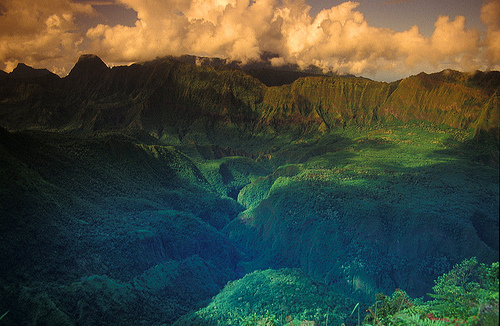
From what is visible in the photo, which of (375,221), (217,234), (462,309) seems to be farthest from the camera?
(217,234)

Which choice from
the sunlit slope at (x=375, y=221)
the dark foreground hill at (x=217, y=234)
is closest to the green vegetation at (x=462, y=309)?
the dark foreground hill at (x=217, y=234)

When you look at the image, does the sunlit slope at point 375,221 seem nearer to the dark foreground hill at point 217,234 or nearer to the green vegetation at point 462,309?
the dark foreground hill at point 217,234

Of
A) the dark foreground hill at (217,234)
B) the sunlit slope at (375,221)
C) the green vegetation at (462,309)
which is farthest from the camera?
the sunlit slope at (375,221)

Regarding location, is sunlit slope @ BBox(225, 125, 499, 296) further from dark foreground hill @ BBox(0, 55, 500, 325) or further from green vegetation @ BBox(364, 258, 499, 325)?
green vegetation @ BBox(364, 258, 499, 325)

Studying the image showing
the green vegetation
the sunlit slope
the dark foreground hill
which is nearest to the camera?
the green vegetation

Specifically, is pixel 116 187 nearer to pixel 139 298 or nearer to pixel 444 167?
pixel 139 298

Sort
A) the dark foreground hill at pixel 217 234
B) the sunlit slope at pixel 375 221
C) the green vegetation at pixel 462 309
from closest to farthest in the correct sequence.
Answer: the green vegetation at pixel 462 309 < the dark foreground hill at pixel 217 234 < the sunlit slope at pixel 375 221

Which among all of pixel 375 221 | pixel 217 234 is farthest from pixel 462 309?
pixel 217 234

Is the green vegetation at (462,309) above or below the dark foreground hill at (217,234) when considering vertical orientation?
above

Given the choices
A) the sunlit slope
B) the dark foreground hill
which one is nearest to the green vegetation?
the dark foreground hill

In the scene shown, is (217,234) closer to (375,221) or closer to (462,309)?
(375,221)

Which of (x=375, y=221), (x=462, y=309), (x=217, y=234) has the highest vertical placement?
(x=462, y=309)
